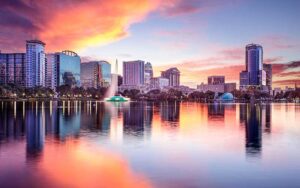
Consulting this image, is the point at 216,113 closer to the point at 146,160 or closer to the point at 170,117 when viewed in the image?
the point at 170,117

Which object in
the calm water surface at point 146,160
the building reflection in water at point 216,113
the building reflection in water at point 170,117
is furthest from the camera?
the building reflection in water at point 216,113

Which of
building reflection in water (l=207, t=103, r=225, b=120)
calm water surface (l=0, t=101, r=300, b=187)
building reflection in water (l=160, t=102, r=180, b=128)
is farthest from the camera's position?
building reflection in water (l=207, t=103, r=225, b=120)

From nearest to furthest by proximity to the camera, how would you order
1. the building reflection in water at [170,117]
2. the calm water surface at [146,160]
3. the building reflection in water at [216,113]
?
the calm water surface at [146,160], the building reflection in water at [170,117], the building reflection in water at [216,113]

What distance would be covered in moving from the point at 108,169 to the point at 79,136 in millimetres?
13568

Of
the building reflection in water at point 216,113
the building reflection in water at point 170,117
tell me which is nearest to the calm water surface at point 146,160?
the building reflection in water at point 170,117

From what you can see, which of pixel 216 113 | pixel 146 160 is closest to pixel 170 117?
pixel 216 113

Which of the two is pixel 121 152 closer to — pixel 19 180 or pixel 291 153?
pixel 19 180

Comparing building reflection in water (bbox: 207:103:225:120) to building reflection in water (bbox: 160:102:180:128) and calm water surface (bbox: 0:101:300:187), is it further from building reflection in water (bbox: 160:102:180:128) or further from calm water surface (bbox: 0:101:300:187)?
calm water surface (bbox: 0:101:300:187)

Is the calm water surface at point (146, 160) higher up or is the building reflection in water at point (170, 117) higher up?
the building reflection in water at point (170, 117)

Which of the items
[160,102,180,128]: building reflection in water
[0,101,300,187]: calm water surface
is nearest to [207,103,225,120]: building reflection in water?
[160,102,180,128]: building reflection in water

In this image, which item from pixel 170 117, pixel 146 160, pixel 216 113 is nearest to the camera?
pixel 146 160

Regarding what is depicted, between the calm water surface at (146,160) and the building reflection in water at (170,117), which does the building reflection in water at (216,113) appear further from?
the calm water surface at (146,160)

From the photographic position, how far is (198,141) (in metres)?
32.3

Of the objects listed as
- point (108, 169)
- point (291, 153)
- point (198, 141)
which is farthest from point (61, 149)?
point (291, 153)
